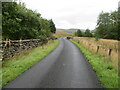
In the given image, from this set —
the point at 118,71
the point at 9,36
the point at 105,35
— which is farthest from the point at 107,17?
the point at 118,71

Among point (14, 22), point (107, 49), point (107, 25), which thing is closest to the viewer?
point (107, 49)

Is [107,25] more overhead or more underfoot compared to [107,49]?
more overhead

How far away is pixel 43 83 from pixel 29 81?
66 cm

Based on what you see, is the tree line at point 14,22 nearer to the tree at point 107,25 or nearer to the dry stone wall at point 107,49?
the dry stone wall at point 107,49

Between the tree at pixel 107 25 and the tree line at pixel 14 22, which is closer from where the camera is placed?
the tree line at pixel 14 22

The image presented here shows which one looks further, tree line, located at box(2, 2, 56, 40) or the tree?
the tree

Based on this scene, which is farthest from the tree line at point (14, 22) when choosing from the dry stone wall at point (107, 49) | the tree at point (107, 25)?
the tree at point (107, 25)

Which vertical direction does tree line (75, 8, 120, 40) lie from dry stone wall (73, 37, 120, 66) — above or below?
above

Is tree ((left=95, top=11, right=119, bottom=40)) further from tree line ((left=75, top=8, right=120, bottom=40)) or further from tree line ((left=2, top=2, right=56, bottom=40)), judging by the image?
tree line ((left=2, top=2, right=56, bottom=40))

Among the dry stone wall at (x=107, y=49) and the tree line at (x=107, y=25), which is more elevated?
the tree line at (x=107, y=25)

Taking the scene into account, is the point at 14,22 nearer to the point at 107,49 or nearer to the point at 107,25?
the point at 107,49

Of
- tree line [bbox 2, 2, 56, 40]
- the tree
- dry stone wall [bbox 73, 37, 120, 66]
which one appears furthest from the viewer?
the tree

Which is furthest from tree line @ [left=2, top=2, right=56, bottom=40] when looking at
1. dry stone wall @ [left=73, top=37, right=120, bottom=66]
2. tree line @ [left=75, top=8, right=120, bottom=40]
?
tree line @ [left=75, top=8, right=120, bottom=40]

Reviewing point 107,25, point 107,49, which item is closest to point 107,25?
point 107,25
